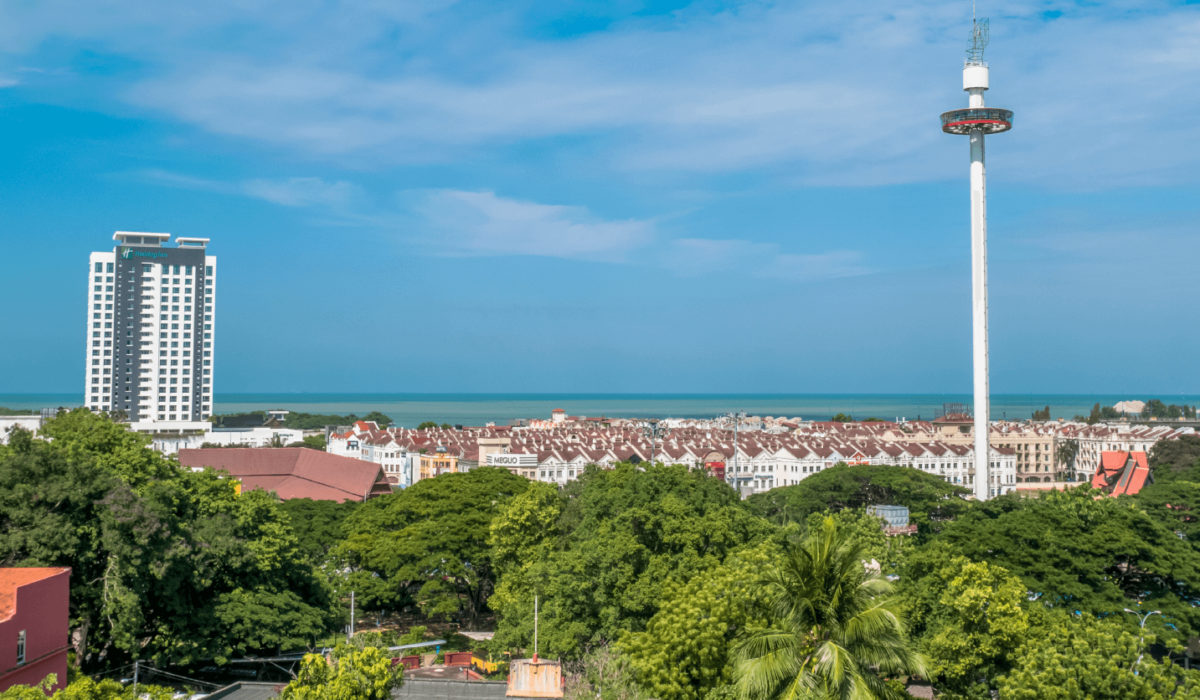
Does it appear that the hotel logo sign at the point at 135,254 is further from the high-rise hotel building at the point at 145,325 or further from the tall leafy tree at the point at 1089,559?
the tall leafy tree at the point at 1089,559

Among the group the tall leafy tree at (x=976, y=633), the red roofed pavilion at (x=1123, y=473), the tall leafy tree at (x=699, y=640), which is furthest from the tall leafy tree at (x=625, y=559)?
the red roofed pavilion at (x=1123, y=473)

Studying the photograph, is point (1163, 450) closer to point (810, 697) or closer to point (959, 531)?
point (959, 531)

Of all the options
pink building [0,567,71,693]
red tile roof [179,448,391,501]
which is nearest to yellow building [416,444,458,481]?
red tile roof [179,448,391,501]

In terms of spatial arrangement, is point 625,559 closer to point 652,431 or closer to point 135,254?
point 652,431

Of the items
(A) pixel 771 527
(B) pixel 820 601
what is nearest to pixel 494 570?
(A) pixel 771 527

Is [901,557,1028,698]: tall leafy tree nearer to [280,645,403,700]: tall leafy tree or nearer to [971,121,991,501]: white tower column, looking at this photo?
[280,645,403,700]: tall leafy tree

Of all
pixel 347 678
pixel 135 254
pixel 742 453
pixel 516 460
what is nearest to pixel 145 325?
pixel 135 254
